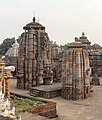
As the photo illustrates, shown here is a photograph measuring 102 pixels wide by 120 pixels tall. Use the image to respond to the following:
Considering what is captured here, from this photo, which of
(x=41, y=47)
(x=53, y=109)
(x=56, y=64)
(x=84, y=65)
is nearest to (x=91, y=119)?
(x=53, y=109)

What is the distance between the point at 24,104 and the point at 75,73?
301 inches

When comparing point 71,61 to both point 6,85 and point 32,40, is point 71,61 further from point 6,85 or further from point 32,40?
point 6,85

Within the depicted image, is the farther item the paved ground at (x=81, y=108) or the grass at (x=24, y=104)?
the paved ground at (x=81, y=108)

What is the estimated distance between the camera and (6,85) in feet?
57.0

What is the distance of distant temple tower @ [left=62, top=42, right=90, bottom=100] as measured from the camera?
23359 mm

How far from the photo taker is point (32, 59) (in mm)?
27562

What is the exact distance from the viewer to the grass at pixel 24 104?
15364 mm

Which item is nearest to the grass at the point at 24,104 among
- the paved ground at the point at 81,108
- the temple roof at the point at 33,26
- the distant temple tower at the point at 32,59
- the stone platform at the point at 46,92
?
the paved ground at the point at 81,108

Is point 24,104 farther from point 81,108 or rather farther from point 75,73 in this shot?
point 75,73

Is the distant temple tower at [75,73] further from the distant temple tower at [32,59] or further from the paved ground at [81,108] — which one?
the distant temple tower at [32,59]

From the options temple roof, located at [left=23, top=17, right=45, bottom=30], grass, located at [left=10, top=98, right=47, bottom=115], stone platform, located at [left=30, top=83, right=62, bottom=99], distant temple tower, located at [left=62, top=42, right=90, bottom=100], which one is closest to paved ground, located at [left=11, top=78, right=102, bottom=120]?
stone platform, located at [left=30, top=83, right=62, bottom=99]

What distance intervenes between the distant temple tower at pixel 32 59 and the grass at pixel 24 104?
9.23 m

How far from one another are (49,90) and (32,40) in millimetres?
6120

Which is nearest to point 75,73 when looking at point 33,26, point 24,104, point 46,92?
point 46,92
